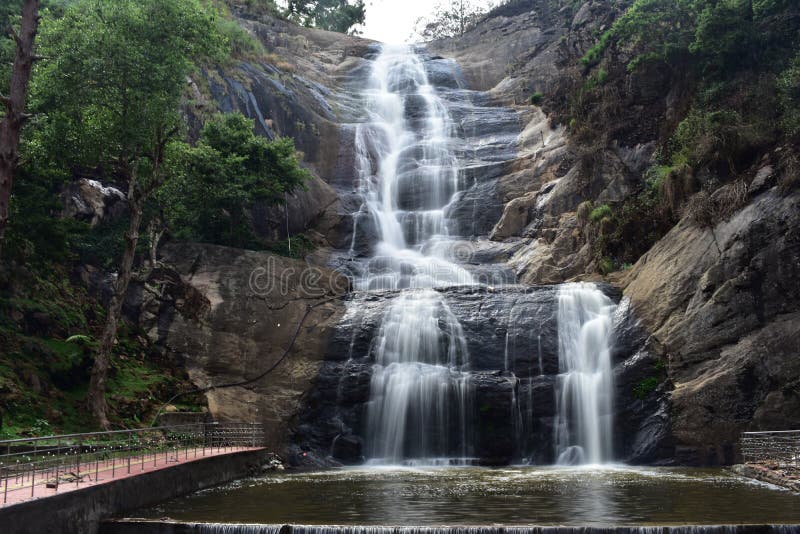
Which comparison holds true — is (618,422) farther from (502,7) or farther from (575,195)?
(502,7)

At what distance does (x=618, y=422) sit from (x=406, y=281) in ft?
43.8

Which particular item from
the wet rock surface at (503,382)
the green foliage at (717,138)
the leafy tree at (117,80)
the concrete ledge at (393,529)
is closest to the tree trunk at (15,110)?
the concrete ledge at (393,529)

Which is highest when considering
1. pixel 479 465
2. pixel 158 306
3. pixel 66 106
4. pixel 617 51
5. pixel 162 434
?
pixel 617 51

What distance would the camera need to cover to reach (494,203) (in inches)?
1484

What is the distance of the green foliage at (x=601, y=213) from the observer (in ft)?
93.2

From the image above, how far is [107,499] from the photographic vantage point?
11602 mm

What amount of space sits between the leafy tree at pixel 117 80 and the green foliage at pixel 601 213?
A: 1730 cm

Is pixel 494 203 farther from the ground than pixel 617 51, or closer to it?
closer to it

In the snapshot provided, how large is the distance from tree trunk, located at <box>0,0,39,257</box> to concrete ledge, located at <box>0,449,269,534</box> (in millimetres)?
4682

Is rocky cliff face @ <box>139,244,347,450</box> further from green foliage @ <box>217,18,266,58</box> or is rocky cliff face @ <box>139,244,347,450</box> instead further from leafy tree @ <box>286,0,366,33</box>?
leafy tree @ <box>286,0,366,33</box>

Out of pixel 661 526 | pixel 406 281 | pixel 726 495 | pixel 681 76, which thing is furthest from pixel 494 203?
pixel 661 526

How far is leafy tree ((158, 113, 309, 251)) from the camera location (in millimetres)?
28391

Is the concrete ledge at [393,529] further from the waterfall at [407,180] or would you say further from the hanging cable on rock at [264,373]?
the waterfall at [407,180]

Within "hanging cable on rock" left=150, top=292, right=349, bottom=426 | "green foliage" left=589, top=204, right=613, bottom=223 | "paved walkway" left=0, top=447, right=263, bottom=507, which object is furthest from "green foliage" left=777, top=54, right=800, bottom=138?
"paved walkway" left=0, top=447, right=263, bottom=507
